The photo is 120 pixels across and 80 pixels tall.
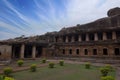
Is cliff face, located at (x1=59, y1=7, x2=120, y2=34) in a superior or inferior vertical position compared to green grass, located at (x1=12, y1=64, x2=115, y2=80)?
superior

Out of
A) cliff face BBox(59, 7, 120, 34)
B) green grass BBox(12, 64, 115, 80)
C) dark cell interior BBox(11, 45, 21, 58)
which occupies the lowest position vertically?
green grass BBox(12, 64, 115, 80)

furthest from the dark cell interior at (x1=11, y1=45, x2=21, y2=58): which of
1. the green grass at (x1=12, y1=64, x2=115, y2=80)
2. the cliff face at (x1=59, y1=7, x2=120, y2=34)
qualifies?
the green grass at (x1=12, y1=64, x2=115, y2=80)

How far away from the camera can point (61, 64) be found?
72.7 feet

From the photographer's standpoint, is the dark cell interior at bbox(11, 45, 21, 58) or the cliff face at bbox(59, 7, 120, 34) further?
the cliff face at bbox(59, 7, 120, 34)

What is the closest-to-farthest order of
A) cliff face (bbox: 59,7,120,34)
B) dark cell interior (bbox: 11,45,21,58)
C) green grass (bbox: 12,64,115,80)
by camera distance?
green grass (bbox: 12,64,115,80)
dark cell interior (bbox: 11,45,21,58)
cliff face (bbox: 59,7,120,34)

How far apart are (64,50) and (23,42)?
37.4 ft

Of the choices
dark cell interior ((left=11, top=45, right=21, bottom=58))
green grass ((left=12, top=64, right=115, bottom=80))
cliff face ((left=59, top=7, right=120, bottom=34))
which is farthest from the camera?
cliff face ((left=59, top=7, right=120, bottom=34))

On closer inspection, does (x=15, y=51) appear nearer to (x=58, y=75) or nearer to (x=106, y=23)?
(x=58, y=75)

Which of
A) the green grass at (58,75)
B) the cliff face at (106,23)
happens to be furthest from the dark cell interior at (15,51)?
the green grass at (58,75)

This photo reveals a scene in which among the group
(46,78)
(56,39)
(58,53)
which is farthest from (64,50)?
(46,78)

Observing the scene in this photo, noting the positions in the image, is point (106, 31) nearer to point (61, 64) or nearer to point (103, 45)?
point (103, 45)

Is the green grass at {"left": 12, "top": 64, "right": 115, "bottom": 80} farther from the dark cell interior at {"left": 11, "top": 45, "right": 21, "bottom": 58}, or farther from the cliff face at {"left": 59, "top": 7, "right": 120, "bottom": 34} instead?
the cliff face at {"left": 59, "top": 7, "right": 120, "bottom": 34}

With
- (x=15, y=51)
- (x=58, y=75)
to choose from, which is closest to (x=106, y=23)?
(x=58, y=75)

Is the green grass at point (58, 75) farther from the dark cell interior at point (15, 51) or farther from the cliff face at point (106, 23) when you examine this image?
the cliff face at point (106, 23)
